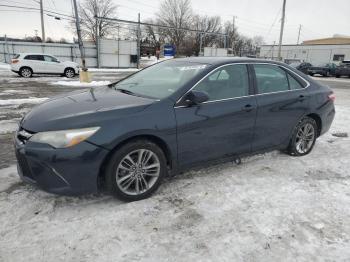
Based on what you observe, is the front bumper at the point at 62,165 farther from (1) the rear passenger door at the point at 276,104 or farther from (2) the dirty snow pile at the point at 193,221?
(1) the rear passenger door at the point at 276,104

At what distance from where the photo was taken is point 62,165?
9.20 ft

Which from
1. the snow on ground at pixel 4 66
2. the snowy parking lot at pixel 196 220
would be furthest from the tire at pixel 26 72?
the snowy parking lot at pixel 196 220

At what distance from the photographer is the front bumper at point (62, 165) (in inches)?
110

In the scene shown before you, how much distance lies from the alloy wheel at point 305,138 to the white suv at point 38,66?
17.2 m

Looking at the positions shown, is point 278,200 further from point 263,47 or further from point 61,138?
point 263,47

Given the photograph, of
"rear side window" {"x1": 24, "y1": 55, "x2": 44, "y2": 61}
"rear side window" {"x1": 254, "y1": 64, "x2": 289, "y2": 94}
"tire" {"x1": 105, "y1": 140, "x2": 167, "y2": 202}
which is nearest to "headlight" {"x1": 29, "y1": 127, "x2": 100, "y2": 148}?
"tire" {"x1": 105, "y1": 140, "x2": 167, "y2": 202}

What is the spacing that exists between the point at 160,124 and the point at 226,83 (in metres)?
1.19

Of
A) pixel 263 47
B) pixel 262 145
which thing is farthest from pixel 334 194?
pixel 263 47

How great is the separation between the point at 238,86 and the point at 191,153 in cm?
115

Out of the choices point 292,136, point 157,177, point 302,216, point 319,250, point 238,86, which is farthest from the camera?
point 292,136

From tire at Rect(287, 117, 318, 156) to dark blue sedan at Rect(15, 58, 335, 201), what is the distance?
2 cm

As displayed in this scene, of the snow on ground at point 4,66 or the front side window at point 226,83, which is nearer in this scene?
the front side window at point 226,83

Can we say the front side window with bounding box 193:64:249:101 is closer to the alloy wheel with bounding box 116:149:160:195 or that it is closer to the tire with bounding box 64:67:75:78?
the alloy wheel with bounding box 116:149:160:195

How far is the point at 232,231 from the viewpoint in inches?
111
